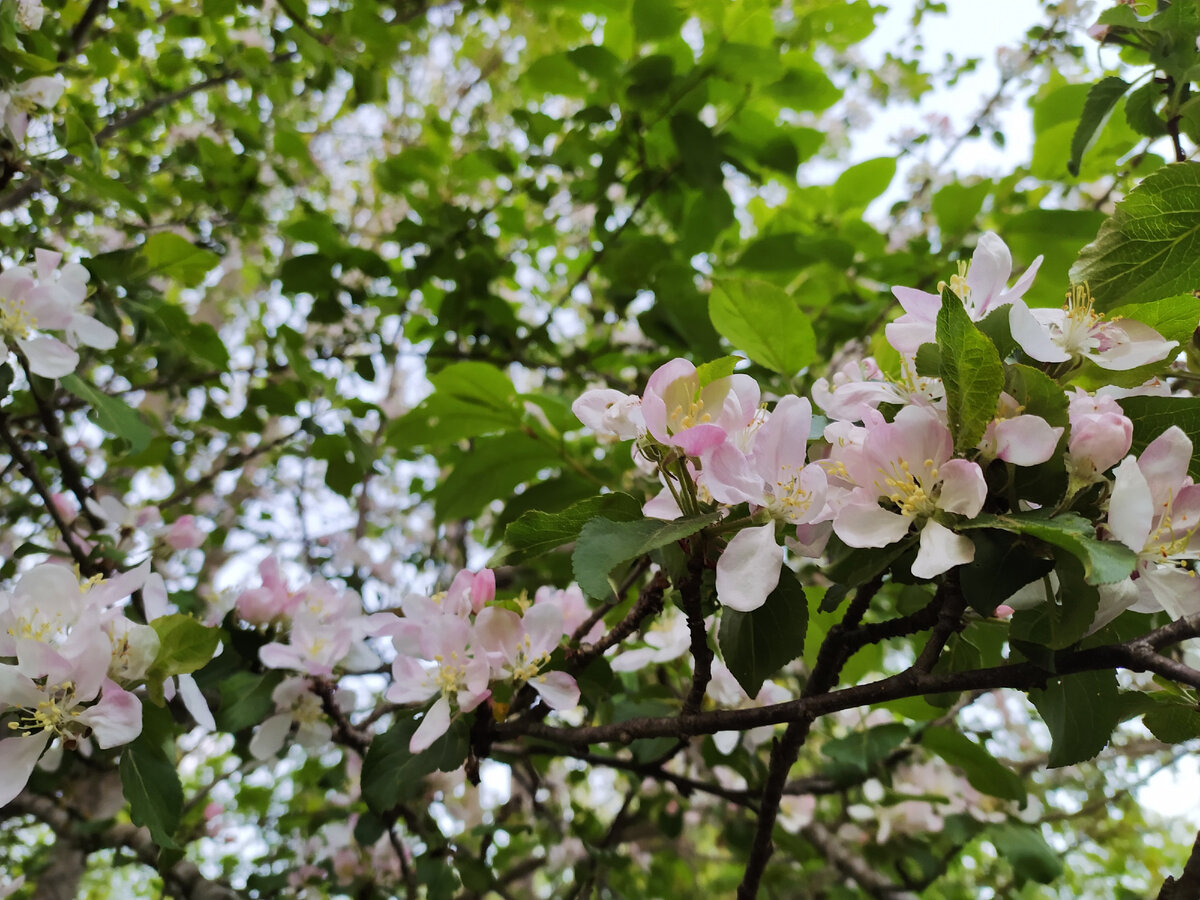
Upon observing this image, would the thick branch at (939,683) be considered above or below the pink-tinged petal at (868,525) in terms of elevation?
below

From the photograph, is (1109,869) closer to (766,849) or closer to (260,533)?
(766,849)

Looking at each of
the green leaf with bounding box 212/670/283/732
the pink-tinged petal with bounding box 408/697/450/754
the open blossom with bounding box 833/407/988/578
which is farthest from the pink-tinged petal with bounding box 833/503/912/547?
the green leaf with bounding box 212/670/283/732

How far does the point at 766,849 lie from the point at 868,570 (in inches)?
16.5

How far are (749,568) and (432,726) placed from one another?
420mm

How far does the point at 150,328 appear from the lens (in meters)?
1.44

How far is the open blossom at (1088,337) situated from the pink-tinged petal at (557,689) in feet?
1.73

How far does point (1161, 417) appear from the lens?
0.59 metres

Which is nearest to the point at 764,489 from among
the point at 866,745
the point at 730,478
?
the point at 730,478

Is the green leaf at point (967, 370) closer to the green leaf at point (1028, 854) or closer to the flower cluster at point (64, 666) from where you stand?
the flower cluster at point (64, 666)

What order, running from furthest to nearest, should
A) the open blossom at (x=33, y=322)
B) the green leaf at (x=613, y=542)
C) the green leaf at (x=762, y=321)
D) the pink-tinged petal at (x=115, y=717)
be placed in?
the open blossom at (x=33, y=322)
the green leaf at (x=762, y=321)
the pink-tinged petal at (x=115, y=717)
the green leaf at (x=613, y=542)

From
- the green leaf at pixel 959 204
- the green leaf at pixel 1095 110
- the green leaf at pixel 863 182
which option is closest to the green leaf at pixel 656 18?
the green leaf at pixel 863 182

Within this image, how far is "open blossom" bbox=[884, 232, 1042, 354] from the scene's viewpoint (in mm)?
637

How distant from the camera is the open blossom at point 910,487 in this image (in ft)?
1.77

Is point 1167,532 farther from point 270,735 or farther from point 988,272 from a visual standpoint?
point 270,735
